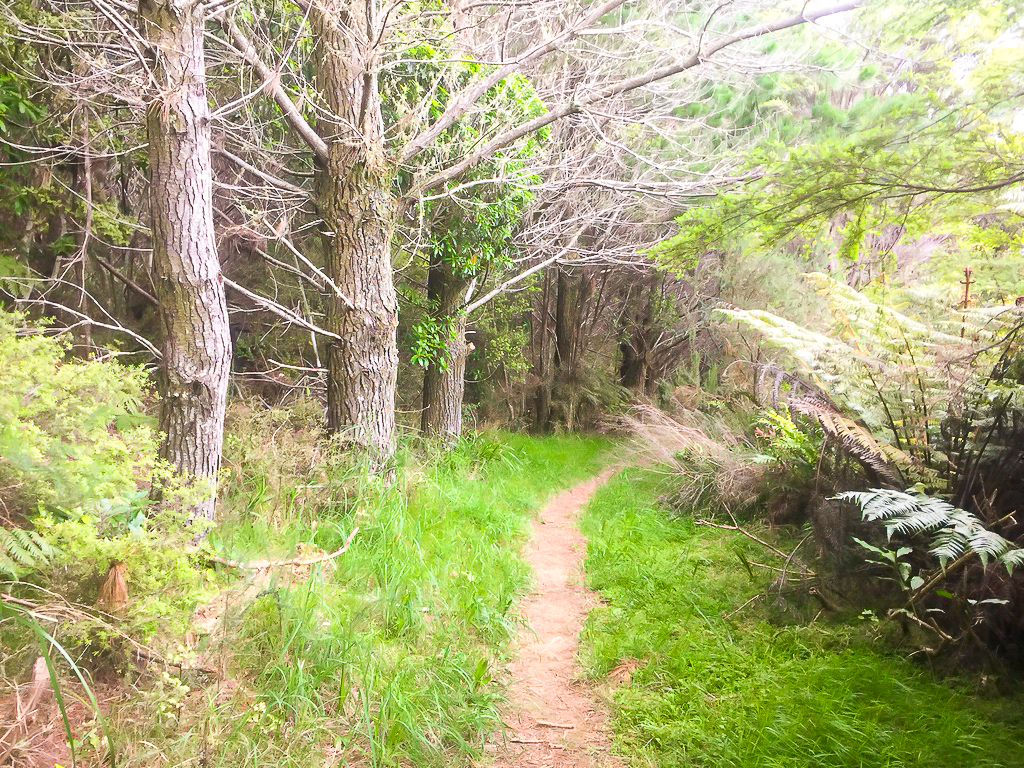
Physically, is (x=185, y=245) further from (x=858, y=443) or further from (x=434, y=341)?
(x=858, y=443)

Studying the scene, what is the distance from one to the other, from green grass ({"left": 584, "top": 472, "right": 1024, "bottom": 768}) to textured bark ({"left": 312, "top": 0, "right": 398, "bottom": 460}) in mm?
2994

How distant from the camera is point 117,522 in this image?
2936 millimetres

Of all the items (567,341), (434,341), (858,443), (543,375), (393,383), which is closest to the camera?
(858,443)

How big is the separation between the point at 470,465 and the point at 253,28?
5.49 metres

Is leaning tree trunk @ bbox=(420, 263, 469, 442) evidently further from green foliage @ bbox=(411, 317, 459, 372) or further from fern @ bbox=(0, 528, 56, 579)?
fern @ bbox=(0, 528, 56, 579)

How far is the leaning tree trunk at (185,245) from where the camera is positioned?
354 centimetres

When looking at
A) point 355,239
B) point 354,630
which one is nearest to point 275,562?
point 354,630

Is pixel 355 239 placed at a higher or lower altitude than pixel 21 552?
higher

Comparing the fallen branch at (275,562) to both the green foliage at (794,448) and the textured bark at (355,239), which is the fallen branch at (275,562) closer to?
the textured bark at (355,239)

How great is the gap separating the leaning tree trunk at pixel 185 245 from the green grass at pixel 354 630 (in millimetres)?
666

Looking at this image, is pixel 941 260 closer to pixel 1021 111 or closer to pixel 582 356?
pixel 1021 111

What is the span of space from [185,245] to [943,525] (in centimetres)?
504

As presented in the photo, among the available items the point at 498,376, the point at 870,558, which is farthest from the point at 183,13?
the point at 498,376

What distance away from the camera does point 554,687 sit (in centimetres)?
364
